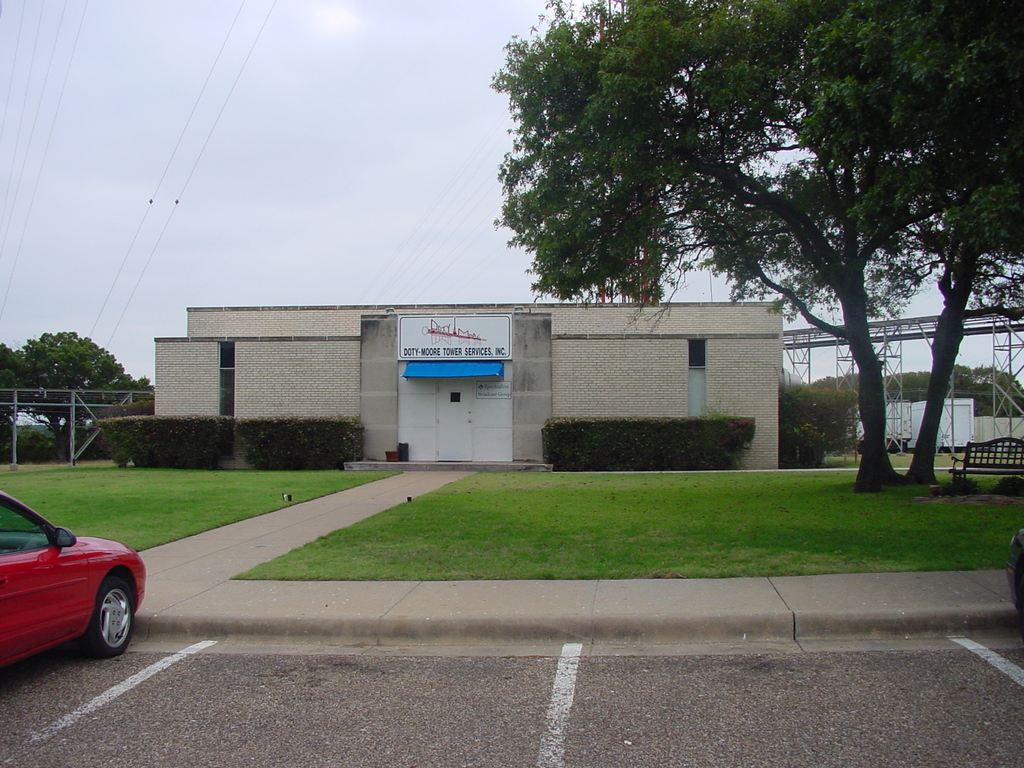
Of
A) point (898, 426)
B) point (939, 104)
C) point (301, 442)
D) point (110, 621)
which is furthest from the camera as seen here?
point (898, 426)

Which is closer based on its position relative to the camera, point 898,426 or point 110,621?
point 110,621

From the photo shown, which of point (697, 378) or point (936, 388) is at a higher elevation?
point (697, 378)

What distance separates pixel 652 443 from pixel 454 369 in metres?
6.01

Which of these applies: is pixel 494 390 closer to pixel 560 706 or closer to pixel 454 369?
pixel 454 369

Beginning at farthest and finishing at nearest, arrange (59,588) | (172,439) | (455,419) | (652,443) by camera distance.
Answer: (455,419) < (172,439) < (652,443) < (59,588)

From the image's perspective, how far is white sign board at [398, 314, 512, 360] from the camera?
2412 centimetres

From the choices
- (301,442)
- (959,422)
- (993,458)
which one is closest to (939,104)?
(993,458)

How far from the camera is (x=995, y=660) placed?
576 cm

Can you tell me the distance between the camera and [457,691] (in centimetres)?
541

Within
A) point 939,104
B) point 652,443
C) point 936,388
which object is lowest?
point 652,443

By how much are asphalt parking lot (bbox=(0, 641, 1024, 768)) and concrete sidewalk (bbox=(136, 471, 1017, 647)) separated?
1.24 ft

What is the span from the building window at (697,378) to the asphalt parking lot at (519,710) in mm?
17896

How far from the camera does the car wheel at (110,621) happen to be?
604 cm

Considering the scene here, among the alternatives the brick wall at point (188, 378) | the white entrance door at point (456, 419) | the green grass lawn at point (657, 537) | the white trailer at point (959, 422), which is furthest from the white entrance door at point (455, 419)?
the white trailer at point (959, 422)
